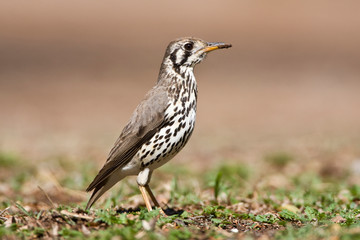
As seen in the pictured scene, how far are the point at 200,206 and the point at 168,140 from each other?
1.04 m

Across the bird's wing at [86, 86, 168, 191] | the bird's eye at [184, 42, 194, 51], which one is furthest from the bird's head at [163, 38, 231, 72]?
the bird's wing at [86, 86, 168, 191]

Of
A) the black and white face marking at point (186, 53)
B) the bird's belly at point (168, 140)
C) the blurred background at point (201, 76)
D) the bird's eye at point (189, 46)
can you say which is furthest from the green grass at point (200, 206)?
the bird's eye at point (189, 46)

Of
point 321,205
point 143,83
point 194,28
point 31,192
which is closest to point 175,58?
point 321,205

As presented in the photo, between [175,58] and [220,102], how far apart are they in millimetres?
12020

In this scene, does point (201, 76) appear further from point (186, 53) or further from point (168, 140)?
point (168, 140)

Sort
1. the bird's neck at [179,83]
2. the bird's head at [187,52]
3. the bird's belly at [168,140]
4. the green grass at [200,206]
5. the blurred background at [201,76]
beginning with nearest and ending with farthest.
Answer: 1. the green grass at [200,206]
2. the bird's belly at [168,140]
3. the bird's neck at [179,83]
4. the bird's head at [187,52]
5. the blurred background at [201,76]

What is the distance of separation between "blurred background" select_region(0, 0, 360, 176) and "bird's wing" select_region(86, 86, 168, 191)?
11.4 ft

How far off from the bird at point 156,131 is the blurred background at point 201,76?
3438 mm

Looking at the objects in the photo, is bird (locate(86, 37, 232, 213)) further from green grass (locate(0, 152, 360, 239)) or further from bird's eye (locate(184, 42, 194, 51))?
green grass (locate(0, 152, 360, 239))

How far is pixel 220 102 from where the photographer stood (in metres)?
18.7

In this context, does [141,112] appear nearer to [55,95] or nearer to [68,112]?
[68,112]

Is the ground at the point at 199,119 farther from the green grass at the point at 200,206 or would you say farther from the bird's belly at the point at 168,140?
the bird's belly at the point at 168,140

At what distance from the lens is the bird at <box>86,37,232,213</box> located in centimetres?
616

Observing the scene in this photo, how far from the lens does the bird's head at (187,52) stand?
6.68 m
